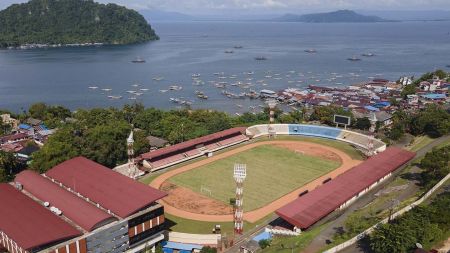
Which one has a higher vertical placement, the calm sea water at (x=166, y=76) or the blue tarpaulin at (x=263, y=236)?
the calm sea water at (x=166, y=76)

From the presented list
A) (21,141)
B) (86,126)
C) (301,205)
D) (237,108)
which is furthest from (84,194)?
(237,108)

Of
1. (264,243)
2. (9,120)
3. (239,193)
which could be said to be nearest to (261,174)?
(239,193)

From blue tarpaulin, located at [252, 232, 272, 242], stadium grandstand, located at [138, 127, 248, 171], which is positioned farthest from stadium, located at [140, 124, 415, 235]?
blue tarpaulin, located at [252, 232, 272, 242]

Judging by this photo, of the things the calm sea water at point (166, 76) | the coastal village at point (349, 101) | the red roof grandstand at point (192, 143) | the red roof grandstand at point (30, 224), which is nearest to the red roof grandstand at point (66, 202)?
the red roof grandstand at point (30, 224)

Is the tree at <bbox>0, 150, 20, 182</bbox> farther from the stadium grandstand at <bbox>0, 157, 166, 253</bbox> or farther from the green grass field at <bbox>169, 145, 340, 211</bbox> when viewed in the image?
the green grass field at <bbox>169, 145, 340, 211</bbox>

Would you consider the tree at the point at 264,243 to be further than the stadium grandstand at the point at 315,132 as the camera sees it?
No

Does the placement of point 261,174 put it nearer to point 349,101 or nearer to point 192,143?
point 192,143

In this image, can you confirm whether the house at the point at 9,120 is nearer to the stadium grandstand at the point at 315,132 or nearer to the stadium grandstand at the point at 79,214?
the stadium grandstand at the point at 79,214
